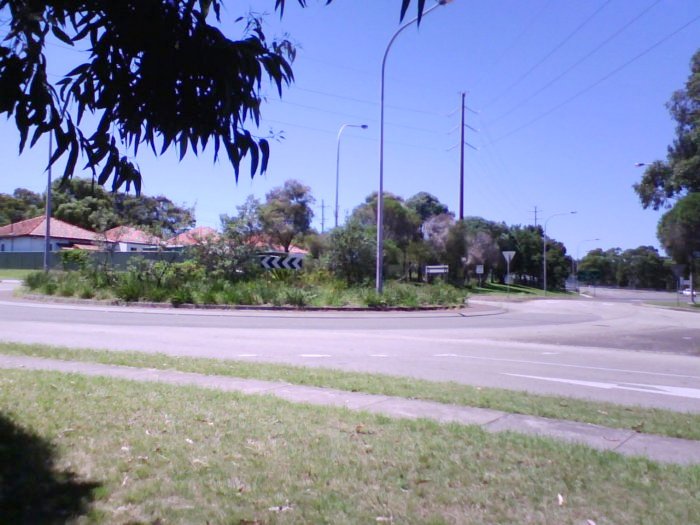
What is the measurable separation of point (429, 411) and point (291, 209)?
56.9 meters

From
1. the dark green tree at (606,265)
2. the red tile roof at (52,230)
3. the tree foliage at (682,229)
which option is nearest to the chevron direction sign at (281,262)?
the tree foliage at (682,229)

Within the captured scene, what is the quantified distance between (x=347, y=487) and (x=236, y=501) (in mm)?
770

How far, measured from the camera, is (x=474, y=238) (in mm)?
70938

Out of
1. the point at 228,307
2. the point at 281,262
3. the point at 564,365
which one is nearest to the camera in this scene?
the point at 564,365

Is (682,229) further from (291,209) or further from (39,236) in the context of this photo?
(39,236)

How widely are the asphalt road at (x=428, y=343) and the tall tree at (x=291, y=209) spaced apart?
115 feet

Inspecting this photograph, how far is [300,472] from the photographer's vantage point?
5.07 metres

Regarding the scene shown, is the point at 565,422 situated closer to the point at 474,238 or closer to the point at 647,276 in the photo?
the point at 474,238

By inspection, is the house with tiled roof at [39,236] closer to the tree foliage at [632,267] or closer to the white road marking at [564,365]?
the white road marking at [564,365]

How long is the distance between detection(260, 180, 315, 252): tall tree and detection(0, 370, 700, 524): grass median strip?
179ft

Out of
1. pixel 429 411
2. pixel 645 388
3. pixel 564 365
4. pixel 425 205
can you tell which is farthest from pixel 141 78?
pixel 425 205

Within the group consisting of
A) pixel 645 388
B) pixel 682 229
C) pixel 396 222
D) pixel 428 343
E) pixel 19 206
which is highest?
pixel 19 206

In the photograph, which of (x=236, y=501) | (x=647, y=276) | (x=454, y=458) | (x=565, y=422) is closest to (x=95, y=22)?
(x=236, y=501)

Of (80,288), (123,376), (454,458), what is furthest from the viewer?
(80,288)
